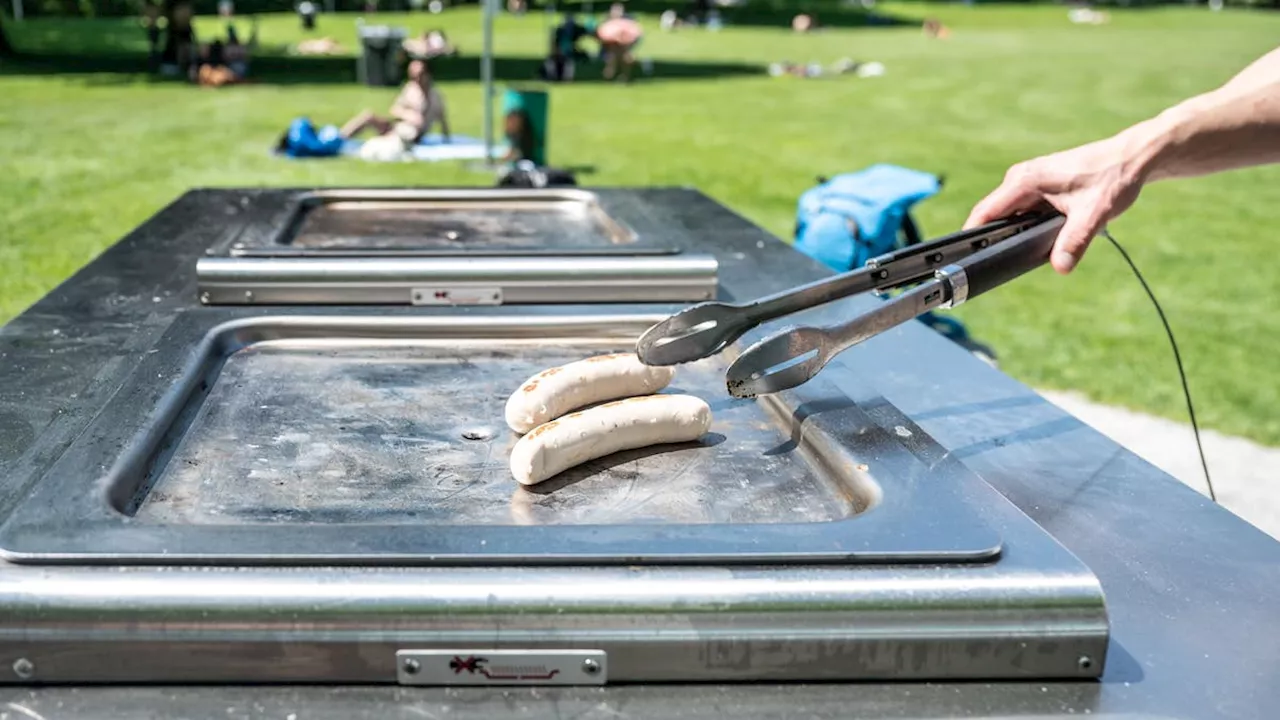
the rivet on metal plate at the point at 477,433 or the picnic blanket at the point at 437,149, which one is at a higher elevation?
the rivet on metal plate at the point at 477,433

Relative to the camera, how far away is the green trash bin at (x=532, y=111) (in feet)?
39.4

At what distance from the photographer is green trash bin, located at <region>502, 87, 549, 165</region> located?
1200 centimetres

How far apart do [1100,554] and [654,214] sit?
88.7 inches

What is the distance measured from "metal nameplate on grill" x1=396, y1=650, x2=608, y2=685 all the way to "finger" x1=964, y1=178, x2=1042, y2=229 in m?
1.22

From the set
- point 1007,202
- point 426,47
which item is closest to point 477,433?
point 1007,202

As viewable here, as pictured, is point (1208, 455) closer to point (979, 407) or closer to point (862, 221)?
point (862, 221)

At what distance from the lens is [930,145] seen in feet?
49.1

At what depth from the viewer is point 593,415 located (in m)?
1.71

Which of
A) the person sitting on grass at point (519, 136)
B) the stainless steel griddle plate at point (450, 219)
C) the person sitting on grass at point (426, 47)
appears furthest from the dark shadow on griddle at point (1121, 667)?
the person sitting on grass at point (426, 47)

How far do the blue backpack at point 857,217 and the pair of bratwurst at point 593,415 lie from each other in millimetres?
3532

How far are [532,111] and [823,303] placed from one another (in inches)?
419

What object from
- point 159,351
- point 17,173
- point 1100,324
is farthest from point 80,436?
point 17,173

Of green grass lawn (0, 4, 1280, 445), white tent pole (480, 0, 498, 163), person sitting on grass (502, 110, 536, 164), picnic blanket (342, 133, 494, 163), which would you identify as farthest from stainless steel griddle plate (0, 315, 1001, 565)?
picnic blanket (342, 133, 494, 163)

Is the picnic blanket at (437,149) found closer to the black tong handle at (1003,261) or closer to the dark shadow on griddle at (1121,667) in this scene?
the black tong handle at (1003,261)
